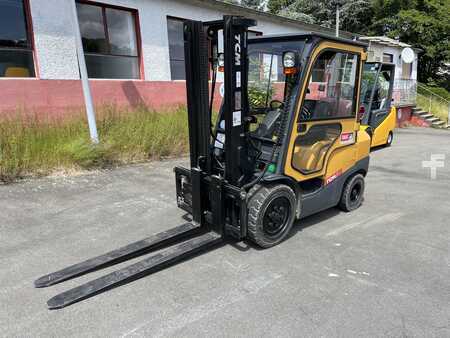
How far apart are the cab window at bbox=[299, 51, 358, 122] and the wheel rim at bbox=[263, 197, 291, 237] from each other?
0.99 meters

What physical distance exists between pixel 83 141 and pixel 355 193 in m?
5.33

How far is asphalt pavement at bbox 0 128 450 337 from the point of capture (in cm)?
270

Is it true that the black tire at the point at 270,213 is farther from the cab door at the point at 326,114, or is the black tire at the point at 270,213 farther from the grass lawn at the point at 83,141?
the grass lawn at the point at 83,141

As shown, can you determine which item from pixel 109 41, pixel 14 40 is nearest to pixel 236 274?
pixel 14 40

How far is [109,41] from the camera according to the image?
982 cm

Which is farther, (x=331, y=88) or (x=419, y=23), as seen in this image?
(x=419, y=23)

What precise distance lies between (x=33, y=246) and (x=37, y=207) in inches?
52.1

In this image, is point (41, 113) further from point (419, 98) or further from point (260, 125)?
point (419, 98)

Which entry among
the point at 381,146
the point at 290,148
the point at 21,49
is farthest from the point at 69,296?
the point at 381,146

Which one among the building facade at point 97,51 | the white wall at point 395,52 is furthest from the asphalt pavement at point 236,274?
the white wall at point 395,52

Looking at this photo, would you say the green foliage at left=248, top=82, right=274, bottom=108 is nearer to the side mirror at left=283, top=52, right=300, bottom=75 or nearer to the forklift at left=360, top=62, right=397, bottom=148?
the side mirror at left=283, top=52, right=300, bottom=75

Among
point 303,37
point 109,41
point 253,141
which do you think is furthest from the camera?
point 109,41

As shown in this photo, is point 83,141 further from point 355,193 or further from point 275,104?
point 355,193

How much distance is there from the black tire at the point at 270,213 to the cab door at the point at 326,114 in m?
0.30
